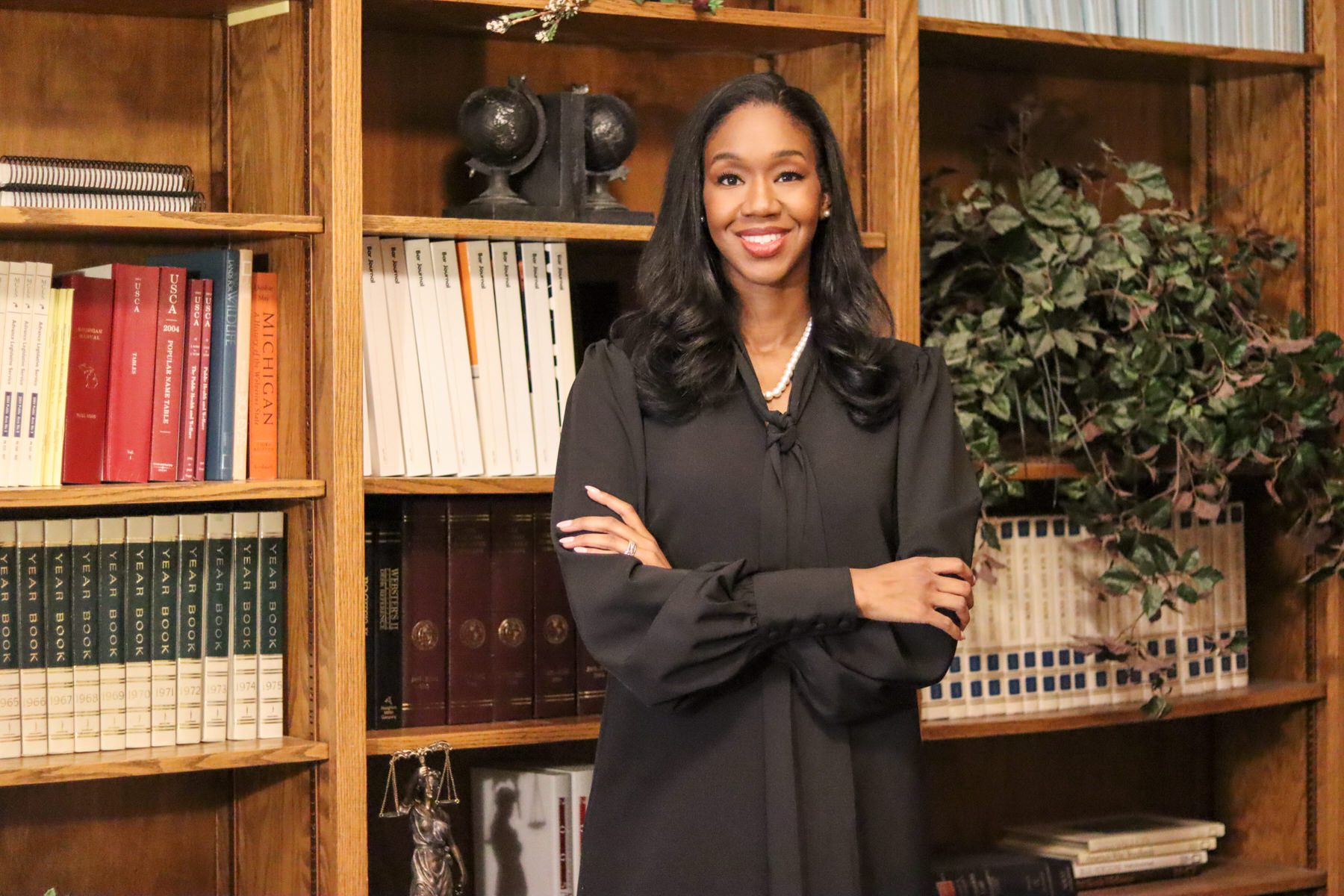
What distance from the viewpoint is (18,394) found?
6.93 feet

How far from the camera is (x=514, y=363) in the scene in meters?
2.38

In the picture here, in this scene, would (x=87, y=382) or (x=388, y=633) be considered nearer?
(x=87, y=382)

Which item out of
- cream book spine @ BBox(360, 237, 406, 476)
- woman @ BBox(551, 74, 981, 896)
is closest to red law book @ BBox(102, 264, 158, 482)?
cream book spine @ BBox(360, 237, 406, 476)

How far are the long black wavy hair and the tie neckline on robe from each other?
0.14 ft

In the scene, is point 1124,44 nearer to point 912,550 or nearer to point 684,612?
point 912,550

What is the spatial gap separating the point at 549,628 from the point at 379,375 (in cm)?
46

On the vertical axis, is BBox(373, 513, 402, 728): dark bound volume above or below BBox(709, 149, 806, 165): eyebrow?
below

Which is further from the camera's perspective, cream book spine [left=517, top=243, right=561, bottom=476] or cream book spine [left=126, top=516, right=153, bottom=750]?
cream book spine [left=517, top=243, right=561, bottom=476]

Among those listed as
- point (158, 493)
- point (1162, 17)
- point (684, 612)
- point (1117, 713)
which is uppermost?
point (1162, 17)

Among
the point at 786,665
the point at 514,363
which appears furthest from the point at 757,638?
the point at 514,363

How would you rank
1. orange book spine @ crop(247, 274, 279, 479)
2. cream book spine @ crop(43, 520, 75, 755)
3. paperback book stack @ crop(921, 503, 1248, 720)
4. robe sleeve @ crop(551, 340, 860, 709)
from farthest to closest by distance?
paperback book stack @ crop(921, 503, 1248, 720) < orange book spine @ crop(247, 274, 279, 479) < cream book spine @ crop(43, 520, 75, 755) < robe sleeve @ crop(551, 340, 860, 709)

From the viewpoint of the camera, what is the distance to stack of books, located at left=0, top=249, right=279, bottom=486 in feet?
6.97

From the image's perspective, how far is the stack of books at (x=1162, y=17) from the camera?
2.62 metres

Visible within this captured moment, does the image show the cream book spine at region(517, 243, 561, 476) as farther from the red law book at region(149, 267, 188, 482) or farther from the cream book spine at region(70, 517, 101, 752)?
the cream book spine at region(70, 517, 101, 752)
